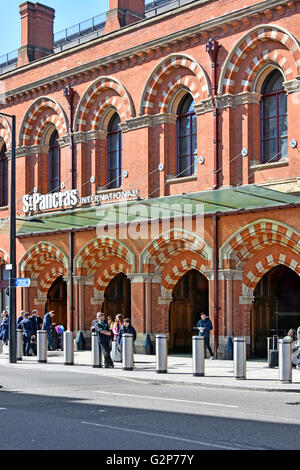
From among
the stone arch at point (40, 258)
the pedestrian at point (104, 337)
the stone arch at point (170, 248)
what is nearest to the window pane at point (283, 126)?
the stone arch at point (170, 248)

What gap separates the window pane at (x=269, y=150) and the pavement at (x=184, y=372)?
663 centimetres

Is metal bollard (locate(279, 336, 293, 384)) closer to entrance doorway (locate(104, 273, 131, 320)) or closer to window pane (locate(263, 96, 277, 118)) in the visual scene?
window pane (locate(263, 96, 277, 118))

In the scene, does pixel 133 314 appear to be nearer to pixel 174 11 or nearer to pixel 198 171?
pixel 198 171

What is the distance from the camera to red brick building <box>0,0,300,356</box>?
82.8ft

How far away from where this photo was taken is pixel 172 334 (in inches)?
1188

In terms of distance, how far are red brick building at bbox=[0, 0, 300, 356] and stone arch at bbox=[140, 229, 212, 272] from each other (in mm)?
59

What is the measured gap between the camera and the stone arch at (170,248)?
26.5 m

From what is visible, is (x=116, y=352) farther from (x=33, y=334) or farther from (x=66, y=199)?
(x=66, y=199)

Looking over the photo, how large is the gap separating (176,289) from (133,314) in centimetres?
243

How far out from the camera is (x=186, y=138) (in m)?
28.4

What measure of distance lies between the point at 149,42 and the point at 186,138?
12.6 feet

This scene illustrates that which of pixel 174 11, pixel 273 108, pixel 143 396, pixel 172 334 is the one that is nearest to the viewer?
pixel 143 396

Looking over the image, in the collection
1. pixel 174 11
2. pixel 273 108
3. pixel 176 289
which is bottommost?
pixel 176 289
